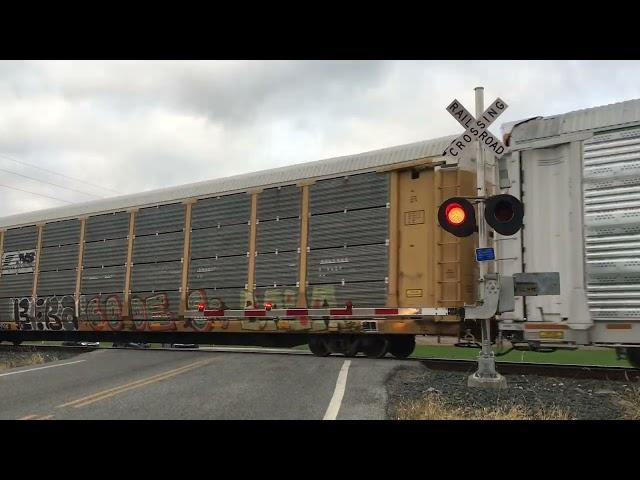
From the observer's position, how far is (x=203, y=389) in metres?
7.69

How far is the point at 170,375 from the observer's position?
916 cm

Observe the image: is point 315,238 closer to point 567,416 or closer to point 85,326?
point 567,416

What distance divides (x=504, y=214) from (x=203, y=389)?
4851mm

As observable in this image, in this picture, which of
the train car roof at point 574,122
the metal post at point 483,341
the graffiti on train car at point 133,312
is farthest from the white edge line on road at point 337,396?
the graffiti on train car at point 133,312

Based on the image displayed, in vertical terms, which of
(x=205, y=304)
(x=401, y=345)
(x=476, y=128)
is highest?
(x=476, y=128)

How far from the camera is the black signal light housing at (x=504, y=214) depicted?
7.02 meters

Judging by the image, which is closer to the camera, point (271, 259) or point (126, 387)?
point (126, 387)

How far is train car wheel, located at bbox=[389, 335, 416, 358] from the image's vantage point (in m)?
12.0

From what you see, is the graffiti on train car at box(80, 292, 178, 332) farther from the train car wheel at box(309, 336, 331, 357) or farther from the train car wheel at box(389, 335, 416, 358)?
the train car wheel at box(389, 335, 416, 358)

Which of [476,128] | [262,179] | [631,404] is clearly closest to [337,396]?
[631,404]

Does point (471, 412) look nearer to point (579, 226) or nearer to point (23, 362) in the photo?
point (579, 226)

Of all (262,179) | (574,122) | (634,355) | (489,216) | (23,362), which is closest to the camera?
(489,216)
